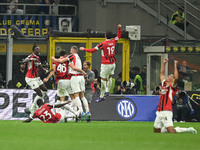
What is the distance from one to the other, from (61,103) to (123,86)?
728 cm

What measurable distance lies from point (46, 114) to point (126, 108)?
21.9 ft

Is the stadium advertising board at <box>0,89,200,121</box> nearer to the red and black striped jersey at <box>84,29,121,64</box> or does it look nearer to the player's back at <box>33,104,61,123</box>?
the red and black striped jersey at <box>84,29,121,64</box>

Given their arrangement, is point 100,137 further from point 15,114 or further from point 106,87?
point 15,114

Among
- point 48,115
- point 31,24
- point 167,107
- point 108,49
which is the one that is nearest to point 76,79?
point 48,115

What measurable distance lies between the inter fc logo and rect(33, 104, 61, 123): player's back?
230 inches

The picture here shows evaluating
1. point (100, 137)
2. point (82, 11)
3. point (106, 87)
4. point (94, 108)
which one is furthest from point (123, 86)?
point (100, 137)

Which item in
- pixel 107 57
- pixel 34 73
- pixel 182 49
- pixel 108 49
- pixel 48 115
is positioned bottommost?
pixel 48 115

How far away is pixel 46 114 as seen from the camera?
19.8m

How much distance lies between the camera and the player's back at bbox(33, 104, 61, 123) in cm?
1964

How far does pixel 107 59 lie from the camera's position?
73.5 ft

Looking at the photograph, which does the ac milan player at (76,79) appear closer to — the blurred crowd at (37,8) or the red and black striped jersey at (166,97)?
the red and black striped jersey at (166,97)

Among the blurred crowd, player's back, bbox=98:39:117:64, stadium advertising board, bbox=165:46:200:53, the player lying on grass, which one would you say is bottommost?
the player lying on grass

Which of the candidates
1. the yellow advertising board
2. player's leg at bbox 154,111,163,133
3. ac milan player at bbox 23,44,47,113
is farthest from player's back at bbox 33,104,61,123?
the yellow advertising board

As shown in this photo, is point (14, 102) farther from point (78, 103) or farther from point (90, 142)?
point (90, 142)
